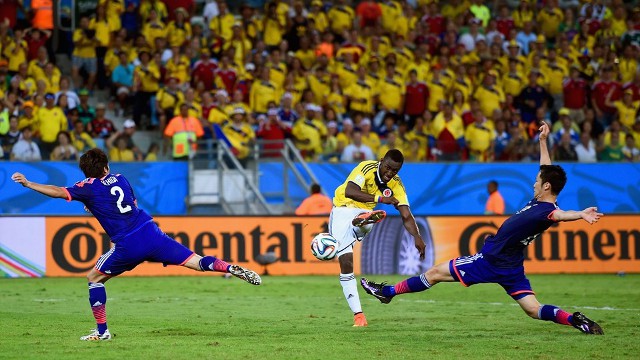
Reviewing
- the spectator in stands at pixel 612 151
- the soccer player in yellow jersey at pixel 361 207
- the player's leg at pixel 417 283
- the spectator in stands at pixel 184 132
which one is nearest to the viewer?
the player's leg at pixel 417 283

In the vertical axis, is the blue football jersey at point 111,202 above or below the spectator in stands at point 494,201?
above

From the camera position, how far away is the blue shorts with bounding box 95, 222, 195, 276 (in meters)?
12.0

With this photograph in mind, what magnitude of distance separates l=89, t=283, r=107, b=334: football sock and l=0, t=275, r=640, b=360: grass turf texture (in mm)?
280

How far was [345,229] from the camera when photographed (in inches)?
551

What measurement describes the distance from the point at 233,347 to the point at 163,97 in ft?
51.7

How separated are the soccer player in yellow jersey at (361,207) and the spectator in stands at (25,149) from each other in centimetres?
1212

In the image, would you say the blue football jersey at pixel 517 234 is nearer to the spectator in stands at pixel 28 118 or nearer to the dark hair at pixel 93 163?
the dark hair at pixel 93 163

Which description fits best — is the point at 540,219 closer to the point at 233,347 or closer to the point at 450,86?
the point at 233,347

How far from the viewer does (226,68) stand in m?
27.9

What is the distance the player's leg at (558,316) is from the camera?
12.1 meters

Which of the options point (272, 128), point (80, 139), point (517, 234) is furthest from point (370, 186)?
point (80, 139)

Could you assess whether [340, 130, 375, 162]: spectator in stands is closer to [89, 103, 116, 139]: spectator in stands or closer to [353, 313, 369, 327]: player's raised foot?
[89, 103, 116, 139]: spectator in stands

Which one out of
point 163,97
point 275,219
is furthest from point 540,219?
point 163,97

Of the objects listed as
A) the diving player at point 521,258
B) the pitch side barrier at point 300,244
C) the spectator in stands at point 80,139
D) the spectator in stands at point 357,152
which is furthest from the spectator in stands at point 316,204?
the diving player at point 521,258
